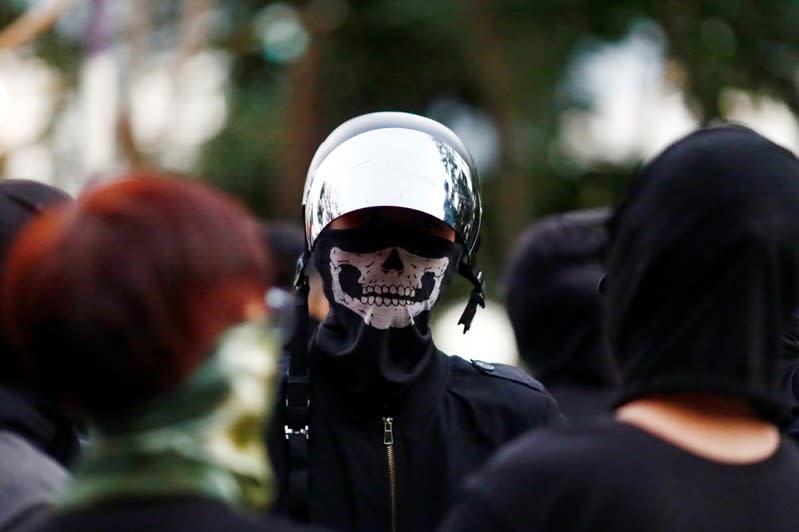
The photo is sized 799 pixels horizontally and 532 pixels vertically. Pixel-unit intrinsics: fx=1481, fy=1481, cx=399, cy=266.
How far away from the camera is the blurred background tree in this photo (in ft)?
42.4

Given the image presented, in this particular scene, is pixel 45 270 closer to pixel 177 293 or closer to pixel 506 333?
pixel 177 293

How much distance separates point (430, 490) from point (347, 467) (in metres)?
0.20

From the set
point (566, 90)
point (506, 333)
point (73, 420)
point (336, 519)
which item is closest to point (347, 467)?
point (336, 519)

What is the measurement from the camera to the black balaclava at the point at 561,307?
4949 millimetres

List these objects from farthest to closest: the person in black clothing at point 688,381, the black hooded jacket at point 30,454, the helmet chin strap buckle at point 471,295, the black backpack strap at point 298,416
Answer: the helmet chin strap buckle at point 471,295
the black backpack strap at point 298,416
the black hooded jacket at point 30,454
the person in black clothing at point 688,381

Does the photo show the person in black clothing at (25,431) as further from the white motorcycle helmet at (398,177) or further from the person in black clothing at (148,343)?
the white motorcycle helmet at (398,177)

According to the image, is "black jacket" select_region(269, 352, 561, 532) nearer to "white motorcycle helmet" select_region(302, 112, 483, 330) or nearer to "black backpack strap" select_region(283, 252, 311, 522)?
"black backpack strap" select_region(283, 252, 311, 522)

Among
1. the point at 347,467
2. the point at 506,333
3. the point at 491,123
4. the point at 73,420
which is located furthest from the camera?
the point at 491,123

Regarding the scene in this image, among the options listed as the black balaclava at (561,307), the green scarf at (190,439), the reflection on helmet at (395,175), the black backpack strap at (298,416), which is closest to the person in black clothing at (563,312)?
the black balaclava at (561,307)

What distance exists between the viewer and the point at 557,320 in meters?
5.01

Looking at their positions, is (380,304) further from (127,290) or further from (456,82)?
(456,82)

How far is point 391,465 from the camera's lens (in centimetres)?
337

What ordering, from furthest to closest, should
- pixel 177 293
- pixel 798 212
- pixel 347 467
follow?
pixel 347 467, pixel 798 212, pixel 177 293

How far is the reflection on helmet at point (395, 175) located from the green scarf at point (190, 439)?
136cm
